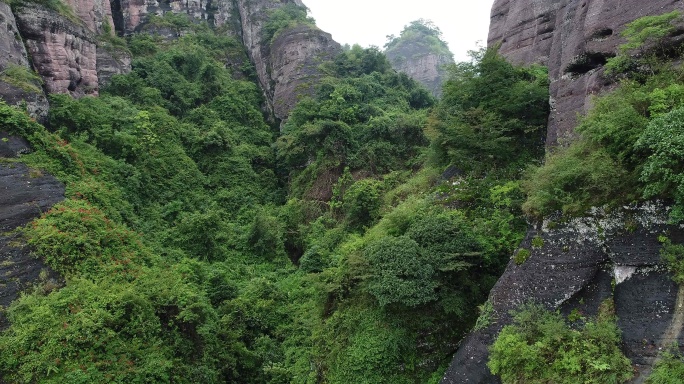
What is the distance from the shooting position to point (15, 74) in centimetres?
2003

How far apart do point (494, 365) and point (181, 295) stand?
34.2 feet

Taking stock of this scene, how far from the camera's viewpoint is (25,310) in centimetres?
1280

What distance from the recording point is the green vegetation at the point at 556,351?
7617mm

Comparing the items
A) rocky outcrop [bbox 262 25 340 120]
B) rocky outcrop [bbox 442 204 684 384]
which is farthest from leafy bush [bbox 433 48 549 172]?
rocky outcrop [bbox 262 25 340 120]

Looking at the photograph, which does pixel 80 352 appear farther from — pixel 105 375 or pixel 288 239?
pixel 288 239

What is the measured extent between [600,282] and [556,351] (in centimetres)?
176

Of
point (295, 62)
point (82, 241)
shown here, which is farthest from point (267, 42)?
point (82, 241)

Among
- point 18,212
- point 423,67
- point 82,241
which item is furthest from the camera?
point 423,67

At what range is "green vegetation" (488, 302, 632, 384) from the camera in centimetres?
762

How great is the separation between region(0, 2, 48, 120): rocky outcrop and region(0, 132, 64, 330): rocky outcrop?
2.77 meters

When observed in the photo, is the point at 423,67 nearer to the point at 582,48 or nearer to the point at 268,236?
the point at 268,236

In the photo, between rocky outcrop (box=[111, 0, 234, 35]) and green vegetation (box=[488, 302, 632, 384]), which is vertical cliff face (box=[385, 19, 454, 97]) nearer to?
rocky outcrop (box=[111, 0, 234, 35])

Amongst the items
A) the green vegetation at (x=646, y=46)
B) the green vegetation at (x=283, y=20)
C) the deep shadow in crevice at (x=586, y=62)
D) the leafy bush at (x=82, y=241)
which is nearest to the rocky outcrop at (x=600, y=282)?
the green vegetation at (x=646, y=46)

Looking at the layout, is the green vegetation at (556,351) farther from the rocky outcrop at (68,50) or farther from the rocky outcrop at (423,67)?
the rocky outcrop at (423,67)
